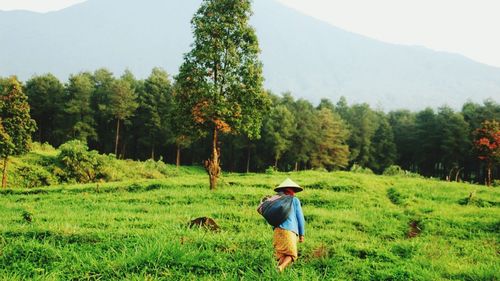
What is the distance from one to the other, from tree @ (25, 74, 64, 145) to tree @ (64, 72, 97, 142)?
199 centimetres

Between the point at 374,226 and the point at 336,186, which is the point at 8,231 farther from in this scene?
the point at 336,186

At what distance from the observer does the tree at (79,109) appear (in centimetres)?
6372

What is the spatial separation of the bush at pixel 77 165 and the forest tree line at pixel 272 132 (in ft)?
71.0

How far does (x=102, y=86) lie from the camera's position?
242 feet

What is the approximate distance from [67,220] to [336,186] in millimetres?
15015

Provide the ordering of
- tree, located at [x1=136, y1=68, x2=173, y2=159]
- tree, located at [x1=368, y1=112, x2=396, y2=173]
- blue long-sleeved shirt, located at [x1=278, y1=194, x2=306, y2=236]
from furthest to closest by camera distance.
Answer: tree, located at [x1=368, y1=112, x2=396, y2=173] → tree, located at [x1=136, y1=68, x2=173, y2=159] → blue long-sleeved shirt, located at [x1=278, y1=194, x2=306, y2=236]

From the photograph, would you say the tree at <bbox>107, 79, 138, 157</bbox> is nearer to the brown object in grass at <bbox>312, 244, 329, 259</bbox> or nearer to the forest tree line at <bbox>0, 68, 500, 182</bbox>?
the forest tree line at <bbox>0, 68, 500, 182</bbox>

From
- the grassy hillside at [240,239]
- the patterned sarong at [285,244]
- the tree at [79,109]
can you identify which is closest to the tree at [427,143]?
the grassy hillside at [240,239]

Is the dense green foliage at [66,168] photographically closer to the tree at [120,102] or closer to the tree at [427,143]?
the tree at [120,102]

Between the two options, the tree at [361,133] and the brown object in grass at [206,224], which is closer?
the brown object in grass at [206,224]

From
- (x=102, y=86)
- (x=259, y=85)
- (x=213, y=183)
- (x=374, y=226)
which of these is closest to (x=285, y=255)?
(x=374, y=226)

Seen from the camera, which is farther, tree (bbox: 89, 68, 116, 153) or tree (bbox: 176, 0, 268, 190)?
tree (bbox: 89, 68, 116, 153)

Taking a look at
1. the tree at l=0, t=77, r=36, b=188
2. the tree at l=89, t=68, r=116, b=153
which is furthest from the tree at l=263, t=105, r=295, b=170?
the tree at l=0, t=77, r=36, b=188

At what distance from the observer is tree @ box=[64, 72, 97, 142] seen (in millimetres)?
63719
